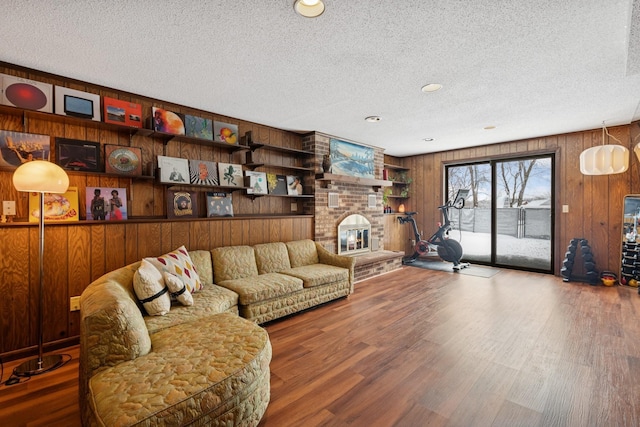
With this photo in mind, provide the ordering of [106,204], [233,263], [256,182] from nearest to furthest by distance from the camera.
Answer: [106,204]
[233,263]
[256,182]

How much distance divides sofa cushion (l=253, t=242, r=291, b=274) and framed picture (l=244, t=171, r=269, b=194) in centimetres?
77

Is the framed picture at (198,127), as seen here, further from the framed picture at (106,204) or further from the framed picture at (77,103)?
the framed picture at (106,204)

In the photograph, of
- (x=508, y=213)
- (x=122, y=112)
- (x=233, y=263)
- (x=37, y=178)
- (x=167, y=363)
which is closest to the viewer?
(x=167, y=363)

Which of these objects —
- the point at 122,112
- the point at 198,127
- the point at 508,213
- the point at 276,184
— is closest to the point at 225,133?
the point at 198,127

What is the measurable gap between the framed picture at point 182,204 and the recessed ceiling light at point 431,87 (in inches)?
115

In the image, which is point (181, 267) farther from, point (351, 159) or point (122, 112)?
point (351, 159)

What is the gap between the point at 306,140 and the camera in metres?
4.89

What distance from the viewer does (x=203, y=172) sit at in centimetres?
363

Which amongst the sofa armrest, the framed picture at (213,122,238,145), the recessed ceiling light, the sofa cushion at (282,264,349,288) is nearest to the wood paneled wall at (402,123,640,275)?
the recessed ceiling light

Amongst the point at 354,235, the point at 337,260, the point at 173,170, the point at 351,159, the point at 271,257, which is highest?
the point at 351,159

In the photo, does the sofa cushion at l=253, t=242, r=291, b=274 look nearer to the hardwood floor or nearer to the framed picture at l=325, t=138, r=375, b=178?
the hardwood floor

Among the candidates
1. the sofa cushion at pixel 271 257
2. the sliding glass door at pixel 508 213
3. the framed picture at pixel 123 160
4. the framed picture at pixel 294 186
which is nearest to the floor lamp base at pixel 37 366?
the framed picture at pixel 123 160

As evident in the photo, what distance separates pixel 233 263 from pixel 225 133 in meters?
1.72

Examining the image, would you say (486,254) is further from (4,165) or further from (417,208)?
(4,165)
